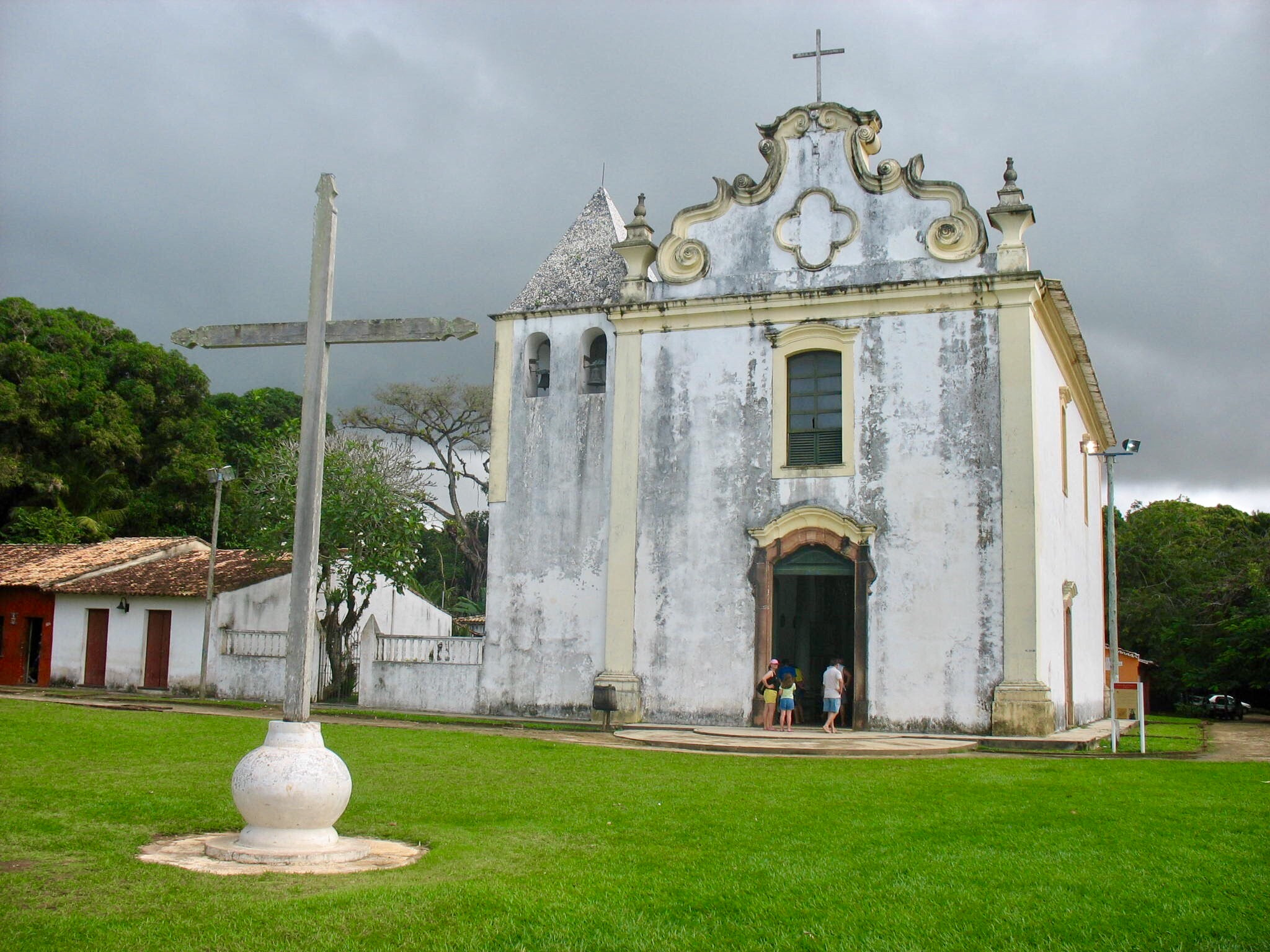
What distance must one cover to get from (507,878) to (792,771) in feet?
20.3

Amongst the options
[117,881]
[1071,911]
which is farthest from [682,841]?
[117,881]

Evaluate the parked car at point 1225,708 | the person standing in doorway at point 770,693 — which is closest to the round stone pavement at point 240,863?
the person standing in doorway at point 770,693

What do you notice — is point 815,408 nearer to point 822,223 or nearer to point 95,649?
point 822,223

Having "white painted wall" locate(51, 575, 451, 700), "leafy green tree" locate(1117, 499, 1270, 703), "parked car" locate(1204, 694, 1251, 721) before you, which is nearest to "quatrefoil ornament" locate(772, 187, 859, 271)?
"white painted wall" locate(51, 575, 451, 700)

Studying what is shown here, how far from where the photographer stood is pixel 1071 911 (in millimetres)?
5449

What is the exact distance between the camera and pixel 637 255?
19297mm

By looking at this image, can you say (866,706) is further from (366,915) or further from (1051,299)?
(366,915)

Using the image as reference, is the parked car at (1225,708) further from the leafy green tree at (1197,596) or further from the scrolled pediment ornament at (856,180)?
the scrolled pediment ornament at (856,180)

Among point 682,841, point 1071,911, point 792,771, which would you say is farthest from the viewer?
point 792,771

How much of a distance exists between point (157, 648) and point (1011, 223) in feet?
66.9

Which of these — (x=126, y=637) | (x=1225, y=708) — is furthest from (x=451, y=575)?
(x=1225, y=708)

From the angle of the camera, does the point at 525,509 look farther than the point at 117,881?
Yes

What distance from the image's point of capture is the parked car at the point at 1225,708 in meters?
35.5

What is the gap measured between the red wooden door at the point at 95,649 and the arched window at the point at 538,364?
43.3 feet
